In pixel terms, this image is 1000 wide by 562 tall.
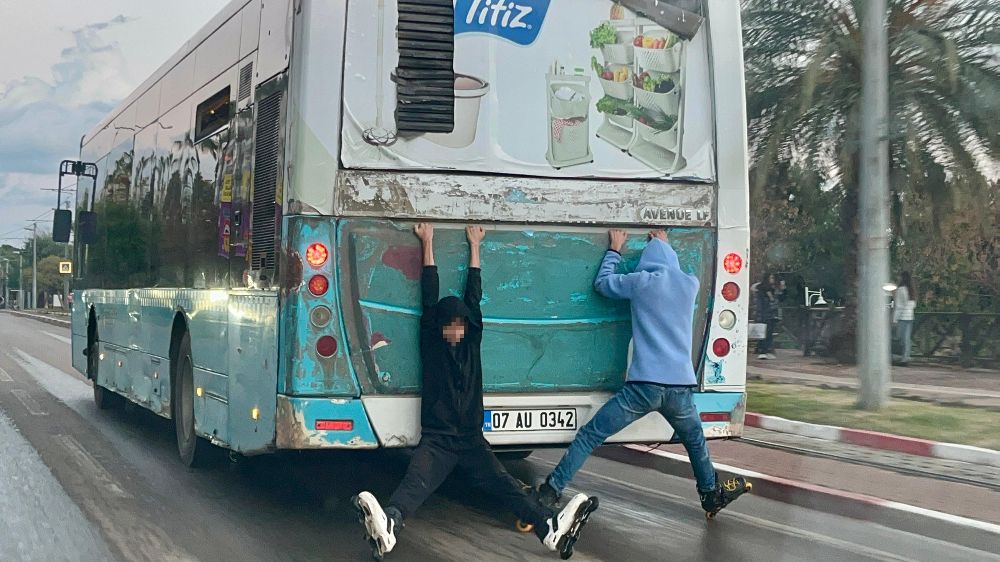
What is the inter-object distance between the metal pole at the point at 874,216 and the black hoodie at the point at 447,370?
7.22 metres

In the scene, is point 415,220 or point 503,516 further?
point 503,516

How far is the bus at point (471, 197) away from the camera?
261 inches

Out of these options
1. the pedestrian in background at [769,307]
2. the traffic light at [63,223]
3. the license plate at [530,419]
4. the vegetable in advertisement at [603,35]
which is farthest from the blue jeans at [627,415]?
the pedestrian in background at [769,307]

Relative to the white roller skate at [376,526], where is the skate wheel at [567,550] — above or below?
below

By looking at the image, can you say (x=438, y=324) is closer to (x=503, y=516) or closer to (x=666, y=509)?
(x=503, y=516)

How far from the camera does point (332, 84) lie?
21.6 feet

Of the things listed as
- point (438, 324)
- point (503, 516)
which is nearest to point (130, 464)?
point (503, 516)

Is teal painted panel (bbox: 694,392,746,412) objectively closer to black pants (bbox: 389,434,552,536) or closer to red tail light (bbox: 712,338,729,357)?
red tail light (bbox: 712,338,729,357)

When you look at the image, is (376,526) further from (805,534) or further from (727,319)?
(805,534)

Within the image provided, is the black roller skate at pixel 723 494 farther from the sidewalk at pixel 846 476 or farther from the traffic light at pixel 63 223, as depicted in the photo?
the traffic light at pixel 63 223

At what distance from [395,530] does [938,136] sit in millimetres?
12477

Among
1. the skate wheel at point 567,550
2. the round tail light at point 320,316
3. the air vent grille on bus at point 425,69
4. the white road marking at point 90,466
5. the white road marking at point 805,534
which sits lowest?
the white road marking at point 805,534

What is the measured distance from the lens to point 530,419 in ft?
23.1

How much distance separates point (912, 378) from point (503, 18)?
1245 cm
